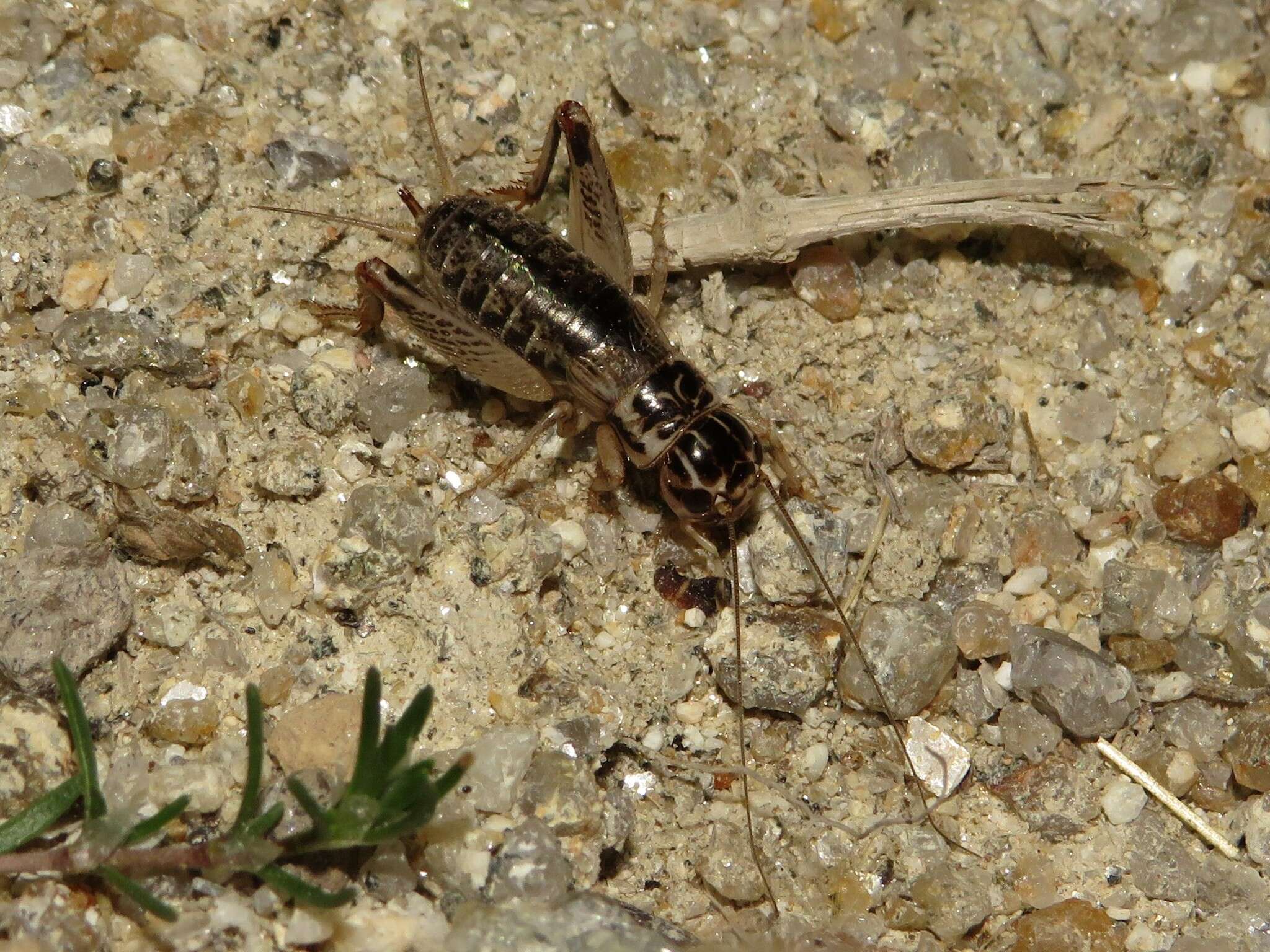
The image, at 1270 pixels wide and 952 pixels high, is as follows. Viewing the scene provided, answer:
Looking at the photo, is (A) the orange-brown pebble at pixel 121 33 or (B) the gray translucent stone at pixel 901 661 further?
(A) the orange-brown pebble at pixel 121 33

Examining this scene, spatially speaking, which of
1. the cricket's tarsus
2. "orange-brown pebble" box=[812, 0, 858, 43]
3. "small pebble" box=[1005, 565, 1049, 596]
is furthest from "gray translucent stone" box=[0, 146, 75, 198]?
"small pebble" box=[1005, 565, 1049, 596]

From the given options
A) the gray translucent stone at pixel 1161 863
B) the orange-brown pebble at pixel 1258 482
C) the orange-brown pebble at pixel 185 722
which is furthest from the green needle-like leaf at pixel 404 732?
the orange-brown pebble at pixel 1258 482

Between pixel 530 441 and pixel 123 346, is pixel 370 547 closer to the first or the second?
pixel 530 441

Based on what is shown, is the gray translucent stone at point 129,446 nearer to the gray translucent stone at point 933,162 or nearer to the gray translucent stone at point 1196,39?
the gray translucent stone at point 933,162

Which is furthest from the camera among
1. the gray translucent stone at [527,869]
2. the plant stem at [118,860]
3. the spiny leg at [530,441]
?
the spiny leg at [530,441]

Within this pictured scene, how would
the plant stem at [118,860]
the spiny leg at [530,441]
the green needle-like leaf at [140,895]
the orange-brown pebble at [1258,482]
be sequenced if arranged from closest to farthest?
the green needle-like leaf at [140,895] → the plant stem at [118,860] → the spiny leg at [530,441] → the orange-brown pebble at [1258,482]

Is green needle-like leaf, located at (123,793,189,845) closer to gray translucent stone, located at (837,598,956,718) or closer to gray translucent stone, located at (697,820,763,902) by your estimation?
gray translucent stone, located at (697,820,763,902)

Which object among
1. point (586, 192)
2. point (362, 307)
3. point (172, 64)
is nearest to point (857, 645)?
point (586, 192)
